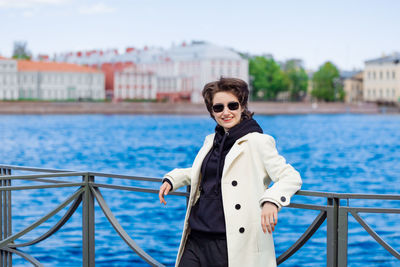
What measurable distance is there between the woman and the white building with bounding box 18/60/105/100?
294 ft

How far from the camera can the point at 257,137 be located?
264cm

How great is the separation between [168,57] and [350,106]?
1190 inches

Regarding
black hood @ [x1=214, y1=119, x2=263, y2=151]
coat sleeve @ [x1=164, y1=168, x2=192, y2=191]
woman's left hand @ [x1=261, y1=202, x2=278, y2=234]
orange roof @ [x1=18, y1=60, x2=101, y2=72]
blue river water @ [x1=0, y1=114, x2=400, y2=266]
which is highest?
orange roof @ [x1=18, y1=60, x2=101, y2=72]

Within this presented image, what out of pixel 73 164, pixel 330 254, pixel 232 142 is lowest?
pixel 73 164

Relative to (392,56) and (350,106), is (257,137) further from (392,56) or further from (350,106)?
(392,56)

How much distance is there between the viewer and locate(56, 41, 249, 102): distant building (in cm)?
9394

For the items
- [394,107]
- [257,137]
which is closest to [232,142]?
[257,137]

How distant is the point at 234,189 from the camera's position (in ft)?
8.62

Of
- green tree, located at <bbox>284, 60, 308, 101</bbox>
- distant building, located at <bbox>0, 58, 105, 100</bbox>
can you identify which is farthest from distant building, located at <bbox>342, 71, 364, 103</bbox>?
distant building, located at <bbox>0, 58, 105, 100</bbox>

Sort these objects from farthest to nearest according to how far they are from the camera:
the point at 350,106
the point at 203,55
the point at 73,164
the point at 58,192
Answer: the point at 350,106 → the point at 203,55 → the point at 73,164 → the point at 58,192

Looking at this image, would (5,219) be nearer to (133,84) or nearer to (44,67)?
(44,67)

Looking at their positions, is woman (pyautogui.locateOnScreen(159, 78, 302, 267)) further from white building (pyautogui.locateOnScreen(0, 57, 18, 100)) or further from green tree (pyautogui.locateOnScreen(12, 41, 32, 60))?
green tree (pyautogui.locateOnScreen(12, 41, 32, 60))

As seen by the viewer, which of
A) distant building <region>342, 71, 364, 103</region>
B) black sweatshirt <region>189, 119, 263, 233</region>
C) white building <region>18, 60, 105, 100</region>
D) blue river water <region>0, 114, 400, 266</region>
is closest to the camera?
black sweatshirt <region>189, 119, 263, 233</region>

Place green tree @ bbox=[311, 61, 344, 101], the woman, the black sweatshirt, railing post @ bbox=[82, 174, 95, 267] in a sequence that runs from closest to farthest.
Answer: the woman < the black sweatshirt < railing post @ bbox=[82, 174, 95, 267] < green tree @ bbox=[311, 61, 344, 101]
